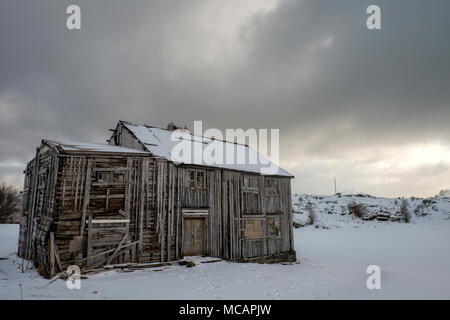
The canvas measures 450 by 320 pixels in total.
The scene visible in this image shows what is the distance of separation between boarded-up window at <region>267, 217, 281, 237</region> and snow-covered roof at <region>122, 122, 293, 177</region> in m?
3.37

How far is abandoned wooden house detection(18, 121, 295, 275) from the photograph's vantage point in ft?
38.8

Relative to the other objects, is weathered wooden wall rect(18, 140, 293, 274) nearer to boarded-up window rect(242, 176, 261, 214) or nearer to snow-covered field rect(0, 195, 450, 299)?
boarded-up window rect(242, 176, 261, 214)

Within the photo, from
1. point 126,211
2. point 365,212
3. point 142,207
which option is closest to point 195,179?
point 142,207

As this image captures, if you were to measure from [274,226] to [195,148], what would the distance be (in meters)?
8.10

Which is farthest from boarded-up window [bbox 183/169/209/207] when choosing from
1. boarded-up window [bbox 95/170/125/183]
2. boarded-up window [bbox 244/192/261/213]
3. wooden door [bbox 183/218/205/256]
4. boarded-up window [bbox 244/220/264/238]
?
boarded-up window [bbox 95/170/125/183]

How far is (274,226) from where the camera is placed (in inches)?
750

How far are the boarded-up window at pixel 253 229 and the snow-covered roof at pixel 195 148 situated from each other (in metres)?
3.53

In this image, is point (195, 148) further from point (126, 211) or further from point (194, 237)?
point (126, 211)

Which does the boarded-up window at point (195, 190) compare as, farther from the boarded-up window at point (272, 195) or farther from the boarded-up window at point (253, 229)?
the boarded-up window at point (272, 195)

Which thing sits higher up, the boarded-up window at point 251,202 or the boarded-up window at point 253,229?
the boarded-up window at point 251,202

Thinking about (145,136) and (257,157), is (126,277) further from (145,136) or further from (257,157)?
(257,157)

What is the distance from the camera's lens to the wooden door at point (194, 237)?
600 inches

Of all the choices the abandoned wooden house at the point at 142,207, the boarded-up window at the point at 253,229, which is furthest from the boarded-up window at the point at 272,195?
the boarded-up window at the point at 253,229
